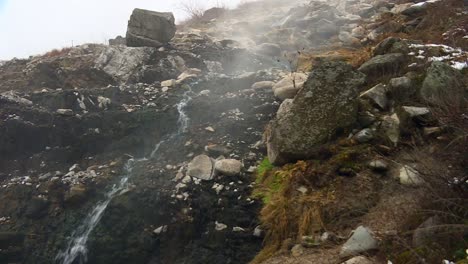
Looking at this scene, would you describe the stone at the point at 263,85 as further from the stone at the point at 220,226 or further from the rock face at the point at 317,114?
the stone at the point at 220,226

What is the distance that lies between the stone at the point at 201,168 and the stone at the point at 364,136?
2263mm

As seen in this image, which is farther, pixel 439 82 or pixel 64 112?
pixel 64 112

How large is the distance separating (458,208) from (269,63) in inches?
340

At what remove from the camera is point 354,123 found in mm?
5633

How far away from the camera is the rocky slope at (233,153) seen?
4.55m

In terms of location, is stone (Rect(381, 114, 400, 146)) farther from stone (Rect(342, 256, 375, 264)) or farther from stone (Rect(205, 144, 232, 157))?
stone (Rect(205, 144, 232, 157))

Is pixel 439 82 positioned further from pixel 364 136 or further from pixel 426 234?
pixel 426 234

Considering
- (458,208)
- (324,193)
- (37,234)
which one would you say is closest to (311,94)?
(324,193)

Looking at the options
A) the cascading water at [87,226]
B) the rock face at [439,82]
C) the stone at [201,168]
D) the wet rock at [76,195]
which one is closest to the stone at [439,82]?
the rock face at [439,82]

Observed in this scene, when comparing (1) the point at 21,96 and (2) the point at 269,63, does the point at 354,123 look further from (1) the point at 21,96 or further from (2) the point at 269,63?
(1) the point at 21,96

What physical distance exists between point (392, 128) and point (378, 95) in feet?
2.76

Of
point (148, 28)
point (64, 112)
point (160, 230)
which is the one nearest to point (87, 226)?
point (160, 230)

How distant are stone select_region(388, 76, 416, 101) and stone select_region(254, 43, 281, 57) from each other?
6758mm

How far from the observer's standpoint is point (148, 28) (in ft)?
37.9
